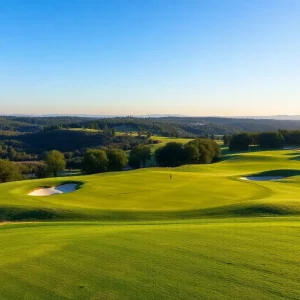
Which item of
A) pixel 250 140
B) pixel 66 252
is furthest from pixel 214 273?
pixel 250 140

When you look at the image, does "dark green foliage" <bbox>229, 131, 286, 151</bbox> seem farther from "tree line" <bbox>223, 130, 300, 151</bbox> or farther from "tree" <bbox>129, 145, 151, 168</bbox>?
"tree" <bbox>129, 145, 151, 168</bbox>

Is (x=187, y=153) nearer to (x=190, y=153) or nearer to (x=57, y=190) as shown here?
(x=190, y=153)

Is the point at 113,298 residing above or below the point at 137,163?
above

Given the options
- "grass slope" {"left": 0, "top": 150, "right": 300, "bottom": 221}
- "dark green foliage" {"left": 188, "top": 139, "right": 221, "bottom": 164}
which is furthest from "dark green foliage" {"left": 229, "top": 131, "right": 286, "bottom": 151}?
"grass slope" {"left": 0, "top": 150, "right": 300, "bottom": 221}

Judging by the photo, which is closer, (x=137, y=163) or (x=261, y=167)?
(x=261, y=167)

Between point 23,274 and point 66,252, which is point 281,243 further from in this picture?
point 23,274
